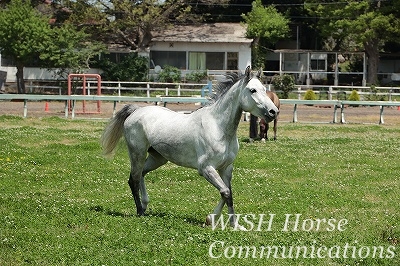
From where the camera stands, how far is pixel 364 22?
54.9m

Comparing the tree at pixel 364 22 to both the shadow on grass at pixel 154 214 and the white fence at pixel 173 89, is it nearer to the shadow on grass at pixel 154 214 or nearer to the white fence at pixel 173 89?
the white fence at pixel 173 89

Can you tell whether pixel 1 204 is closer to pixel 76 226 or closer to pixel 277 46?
pixel 76 226

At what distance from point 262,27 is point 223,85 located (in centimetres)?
4986

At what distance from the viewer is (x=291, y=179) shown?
1578 cm

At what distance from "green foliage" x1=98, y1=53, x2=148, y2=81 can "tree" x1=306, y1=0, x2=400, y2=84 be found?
14781 millimetres

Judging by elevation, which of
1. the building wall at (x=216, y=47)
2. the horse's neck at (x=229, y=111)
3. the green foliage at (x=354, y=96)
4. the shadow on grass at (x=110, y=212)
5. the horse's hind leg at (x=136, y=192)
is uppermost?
the building wall at (x=216, y=47)

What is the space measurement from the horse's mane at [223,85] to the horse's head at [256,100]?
44 centimetres

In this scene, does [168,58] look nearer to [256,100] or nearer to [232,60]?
[232,60]

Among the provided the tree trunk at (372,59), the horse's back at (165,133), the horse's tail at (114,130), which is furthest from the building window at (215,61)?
the horse's back at (165,133)

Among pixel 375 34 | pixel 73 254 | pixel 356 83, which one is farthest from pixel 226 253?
pixel 356 83

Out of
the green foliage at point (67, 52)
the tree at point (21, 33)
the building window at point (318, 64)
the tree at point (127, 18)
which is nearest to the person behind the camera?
the tree at point (21, 33)

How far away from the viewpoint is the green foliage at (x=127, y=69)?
56.7 meters

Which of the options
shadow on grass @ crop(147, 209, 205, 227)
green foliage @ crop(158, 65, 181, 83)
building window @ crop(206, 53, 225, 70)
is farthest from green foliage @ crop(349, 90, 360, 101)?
shadow on grass @ crop(147, 209, 205, 227)

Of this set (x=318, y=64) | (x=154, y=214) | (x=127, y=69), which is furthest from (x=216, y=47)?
(x=154, y=214)
